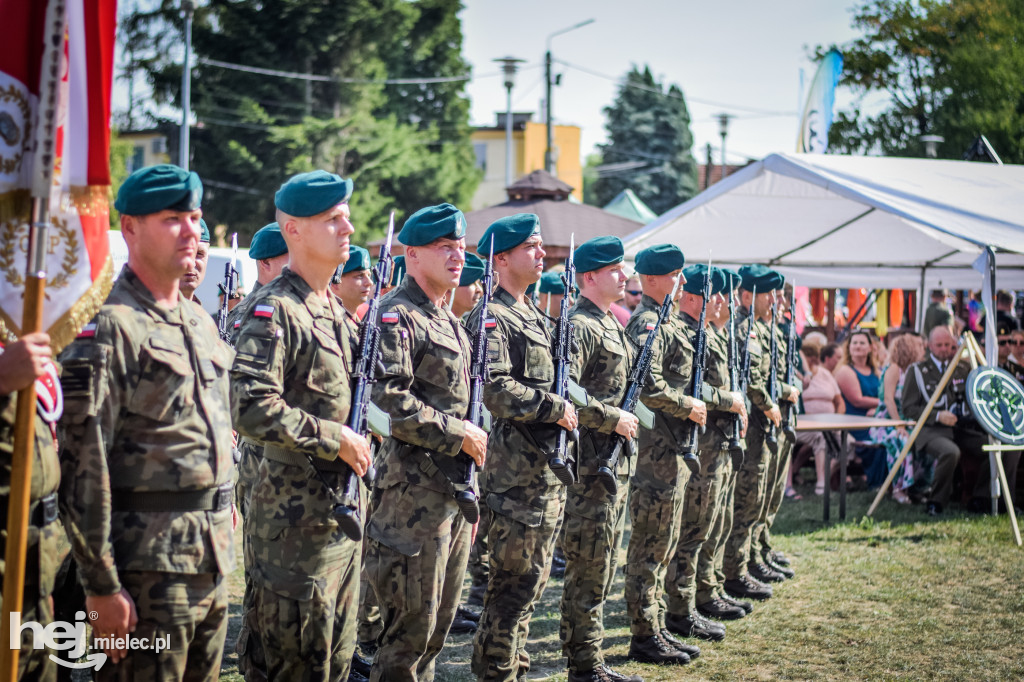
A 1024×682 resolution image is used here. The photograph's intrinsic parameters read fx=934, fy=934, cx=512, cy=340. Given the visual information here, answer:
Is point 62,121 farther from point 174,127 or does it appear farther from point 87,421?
point 174,127

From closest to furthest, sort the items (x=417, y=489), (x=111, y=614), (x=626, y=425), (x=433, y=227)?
1. (x=111, y=614)
2. (x=417, y=489)
3. (x=433, y=227)
4. (x=626, y=425)

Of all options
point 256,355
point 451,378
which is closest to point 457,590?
point 451,378

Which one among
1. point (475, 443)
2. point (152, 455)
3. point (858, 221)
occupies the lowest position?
point (475, 443)

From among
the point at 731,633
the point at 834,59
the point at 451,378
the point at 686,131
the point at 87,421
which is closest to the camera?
the point at 87,421

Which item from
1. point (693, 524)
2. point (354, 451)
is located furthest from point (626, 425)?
point (354, 451)

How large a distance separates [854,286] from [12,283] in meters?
14.4

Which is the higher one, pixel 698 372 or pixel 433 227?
pixel 433 227

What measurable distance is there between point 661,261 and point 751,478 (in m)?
2.17

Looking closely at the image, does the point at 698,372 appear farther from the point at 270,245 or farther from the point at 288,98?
the point at 288,98

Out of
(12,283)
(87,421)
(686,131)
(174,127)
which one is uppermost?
(686,131)

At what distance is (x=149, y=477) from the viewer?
275 centimetres

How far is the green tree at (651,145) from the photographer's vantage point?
48188mm

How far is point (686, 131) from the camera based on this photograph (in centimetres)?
4966

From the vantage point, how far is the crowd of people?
108 inches
